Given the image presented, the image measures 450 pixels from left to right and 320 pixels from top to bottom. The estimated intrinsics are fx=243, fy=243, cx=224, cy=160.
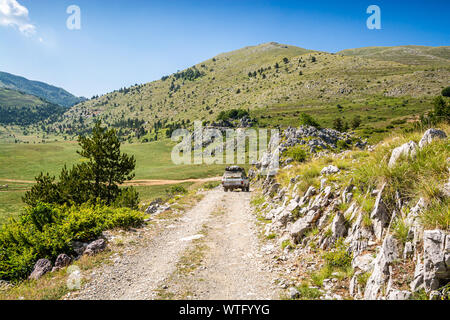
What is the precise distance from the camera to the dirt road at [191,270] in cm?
644

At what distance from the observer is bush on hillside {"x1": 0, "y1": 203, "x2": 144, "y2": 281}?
8.70 meters

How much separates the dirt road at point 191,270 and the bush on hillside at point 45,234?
234cm

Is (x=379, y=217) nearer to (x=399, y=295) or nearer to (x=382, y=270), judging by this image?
(x=382, y=270)

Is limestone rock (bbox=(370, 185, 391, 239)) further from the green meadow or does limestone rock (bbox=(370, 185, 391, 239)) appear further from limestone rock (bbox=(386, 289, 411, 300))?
the green meadow

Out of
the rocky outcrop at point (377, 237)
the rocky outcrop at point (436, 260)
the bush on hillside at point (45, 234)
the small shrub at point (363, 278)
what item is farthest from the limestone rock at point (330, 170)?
the bush on hillside at point (45, 234)

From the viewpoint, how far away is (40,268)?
27.6 ft

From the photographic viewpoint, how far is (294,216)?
10.6m

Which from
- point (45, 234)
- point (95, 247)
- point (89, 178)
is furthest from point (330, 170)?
point (89, 178)

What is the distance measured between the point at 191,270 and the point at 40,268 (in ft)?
17.5

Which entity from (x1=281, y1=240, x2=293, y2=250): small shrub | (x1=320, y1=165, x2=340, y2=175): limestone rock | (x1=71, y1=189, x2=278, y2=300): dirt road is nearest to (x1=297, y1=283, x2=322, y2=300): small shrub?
(x1=71, y1=189, x2=278, y2=300): dirt road

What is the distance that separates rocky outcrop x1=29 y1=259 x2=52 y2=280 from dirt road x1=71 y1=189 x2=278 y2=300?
82.7 inches
